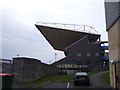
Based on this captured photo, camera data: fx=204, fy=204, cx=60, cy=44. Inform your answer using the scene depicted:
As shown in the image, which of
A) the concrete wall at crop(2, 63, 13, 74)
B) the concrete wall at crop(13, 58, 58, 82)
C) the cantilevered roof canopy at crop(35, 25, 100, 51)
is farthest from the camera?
the cantilevered roof canopy at crop(35, 25, 100, 51)

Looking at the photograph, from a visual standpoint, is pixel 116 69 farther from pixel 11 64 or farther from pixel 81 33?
pixel 81 33

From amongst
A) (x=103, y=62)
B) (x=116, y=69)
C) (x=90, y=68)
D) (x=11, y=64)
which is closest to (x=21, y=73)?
(x=11, y=64)

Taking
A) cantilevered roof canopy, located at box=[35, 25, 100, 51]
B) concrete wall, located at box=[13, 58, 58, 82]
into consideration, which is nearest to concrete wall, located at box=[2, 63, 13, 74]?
concrete wall, located at box=[13, 58, 58, 82]

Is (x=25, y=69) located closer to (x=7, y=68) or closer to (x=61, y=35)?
(x=7, y=68)

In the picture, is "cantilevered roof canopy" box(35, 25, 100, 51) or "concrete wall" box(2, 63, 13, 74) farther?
"cantilevered roof canopy" box(35, 25, 100, 51)

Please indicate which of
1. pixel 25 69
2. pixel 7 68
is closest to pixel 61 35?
pixel 25 69

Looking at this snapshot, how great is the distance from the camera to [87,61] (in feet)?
223

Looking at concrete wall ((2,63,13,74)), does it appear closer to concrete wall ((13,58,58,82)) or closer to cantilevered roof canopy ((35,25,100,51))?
concrete wall ((13,58,58,82))

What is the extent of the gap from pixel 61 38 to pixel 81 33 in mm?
9278

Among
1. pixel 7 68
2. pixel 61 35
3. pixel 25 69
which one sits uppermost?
pixel 61 35

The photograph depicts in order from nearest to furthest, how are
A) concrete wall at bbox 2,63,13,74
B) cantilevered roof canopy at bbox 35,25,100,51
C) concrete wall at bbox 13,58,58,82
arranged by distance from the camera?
concrete wall at bbox 2,63,13,74, concrete wall at bbox 13,58,58,82, cantilevered roof canopy at bbox 35,25,100,51

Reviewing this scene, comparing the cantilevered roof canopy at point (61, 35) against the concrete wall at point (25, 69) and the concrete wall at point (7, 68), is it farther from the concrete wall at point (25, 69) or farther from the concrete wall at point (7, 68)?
the concrete wall at point (7, 68)

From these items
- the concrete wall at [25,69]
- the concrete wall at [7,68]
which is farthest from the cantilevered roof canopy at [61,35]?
the concrete wall at [7,68]

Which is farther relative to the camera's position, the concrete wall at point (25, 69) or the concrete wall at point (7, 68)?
the concrete wall at point (25, 69)
